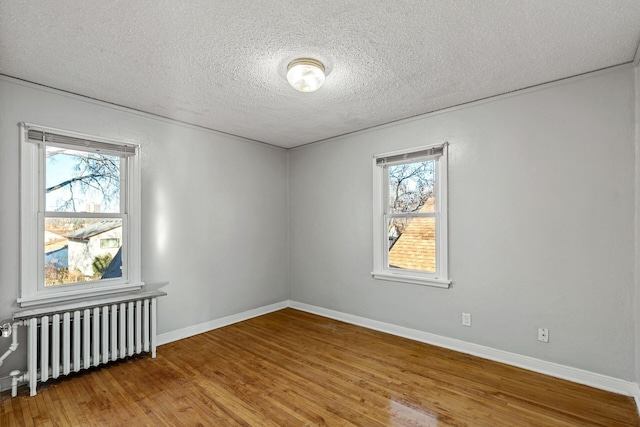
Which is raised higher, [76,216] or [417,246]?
[76,216]

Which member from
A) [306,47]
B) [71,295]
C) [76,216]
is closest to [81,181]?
[76,216]

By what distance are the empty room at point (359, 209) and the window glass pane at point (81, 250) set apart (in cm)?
2

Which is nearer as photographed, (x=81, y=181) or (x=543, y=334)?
(x=543, y=334)

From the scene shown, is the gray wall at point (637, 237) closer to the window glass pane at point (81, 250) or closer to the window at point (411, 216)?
the window at point (411, 216)

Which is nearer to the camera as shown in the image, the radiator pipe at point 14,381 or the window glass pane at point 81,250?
the radiator pipe at point 14,381

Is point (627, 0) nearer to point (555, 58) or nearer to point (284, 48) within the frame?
point (555, 58)

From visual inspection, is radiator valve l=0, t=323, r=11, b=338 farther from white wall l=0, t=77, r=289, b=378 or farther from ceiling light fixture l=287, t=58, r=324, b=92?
ceiling light fixture l=287, t=58, r=324, b=92

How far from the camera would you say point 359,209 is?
4340mm

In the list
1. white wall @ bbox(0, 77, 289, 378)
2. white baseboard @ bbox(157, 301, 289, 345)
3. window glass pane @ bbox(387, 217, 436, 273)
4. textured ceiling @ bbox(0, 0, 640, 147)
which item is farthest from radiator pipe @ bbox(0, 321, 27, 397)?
window glass pane @ bbox(387, 217, 436, 273)

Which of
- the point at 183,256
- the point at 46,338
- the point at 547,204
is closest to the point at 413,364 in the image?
the point at 547,204

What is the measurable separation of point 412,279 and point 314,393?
1753 mm

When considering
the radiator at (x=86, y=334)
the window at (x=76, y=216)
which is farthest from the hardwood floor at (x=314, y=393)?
the window at (x=76, y=216)

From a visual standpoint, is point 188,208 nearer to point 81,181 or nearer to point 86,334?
point 81,181

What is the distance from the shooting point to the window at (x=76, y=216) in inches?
110
